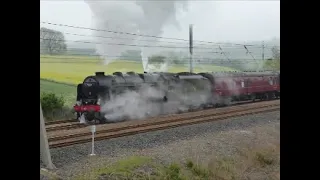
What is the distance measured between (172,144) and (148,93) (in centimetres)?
332

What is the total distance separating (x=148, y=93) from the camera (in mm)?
9617

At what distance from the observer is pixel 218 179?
5.21m

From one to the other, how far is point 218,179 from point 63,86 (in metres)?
4.75

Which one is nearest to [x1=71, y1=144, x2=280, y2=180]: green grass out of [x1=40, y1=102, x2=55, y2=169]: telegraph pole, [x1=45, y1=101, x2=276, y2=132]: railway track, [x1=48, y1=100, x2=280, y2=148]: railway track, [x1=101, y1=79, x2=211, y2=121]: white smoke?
[x1=40, y1=102, x2=55, y2=169]: telegraph pole

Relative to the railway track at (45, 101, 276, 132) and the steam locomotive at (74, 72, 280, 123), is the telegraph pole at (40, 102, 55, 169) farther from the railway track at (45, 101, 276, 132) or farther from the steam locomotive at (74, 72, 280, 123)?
the steam locomotive at (74, 72, 280, 123)

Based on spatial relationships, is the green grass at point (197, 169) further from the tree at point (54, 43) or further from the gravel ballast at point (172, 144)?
the tree at point (54, 43)

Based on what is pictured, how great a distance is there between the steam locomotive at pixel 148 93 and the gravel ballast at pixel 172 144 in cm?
182

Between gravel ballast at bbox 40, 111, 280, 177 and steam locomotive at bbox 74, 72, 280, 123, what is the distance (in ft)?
5.98

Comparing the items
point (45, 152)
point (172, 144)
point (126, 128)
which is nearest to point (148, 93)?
point (126, 128)

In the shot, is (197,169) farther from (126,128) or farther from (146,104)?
(146,104)

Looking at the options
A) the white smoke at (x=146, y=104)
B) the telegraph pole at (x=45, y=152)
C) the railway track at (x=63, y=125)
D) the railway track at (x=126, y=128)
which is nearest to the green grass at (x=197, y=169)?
the telegraph pole at (x=45, y=152)
